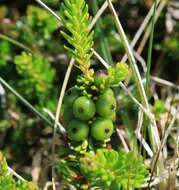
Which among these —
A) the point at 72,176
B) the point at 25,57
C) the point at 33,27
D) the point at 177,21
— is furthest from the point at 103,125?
the point at 177,21

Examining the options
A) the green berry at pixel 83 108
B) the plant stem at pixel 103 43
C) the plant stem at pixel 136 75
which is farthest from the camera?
the plant stem at pixel 103 43

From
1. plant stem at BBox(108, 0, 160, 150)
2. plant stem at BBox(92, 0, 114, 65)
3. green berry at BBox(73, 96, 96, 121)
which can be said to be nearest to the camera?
green berry at BBox(73, 96, 96, 121)

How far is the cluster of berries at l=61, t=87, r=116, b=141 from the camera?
1.35 meters

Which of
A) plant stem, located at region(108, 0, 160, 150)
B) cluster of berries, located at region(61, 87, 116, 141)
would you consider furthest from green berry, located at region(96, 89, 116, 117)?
plant stem, located at region(108, 0, 160, 150)

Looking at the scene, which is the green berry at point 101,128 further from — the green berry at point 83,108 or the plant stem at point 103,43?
the plant stem at point 103,43

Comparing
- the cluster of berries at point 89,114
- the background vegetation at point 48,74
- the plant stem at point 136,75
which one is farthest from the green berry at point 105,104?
the background vegetation at point 48,74

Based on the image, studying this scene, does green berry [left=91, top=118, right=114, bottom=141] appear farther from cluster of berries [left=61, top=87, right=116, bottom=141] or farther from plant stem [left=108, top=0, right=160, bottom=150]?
plant stem [left=108, top=0, right=160, bottom=150]

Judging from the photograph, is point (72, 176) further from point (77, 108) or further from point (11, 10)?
point (11, 10)

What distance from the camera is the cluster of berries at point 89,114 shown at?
1.35 m

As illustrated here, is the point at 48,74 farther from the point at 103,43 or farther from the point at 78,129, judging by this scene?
the point at 78,129

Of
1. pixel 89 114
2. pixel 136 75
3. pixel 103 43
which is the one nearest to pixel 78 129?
pixel 89 114

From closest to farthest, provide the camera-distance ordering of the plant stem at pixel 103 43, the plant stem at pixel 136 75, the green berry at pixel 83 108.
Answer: the green berry at pixel 83 108
the plant stem at pixel 136 75
the plant stem at pixel 103 43

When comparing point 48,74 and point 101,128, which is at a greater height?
point 101,128

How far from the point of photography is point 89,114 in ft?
4.45
